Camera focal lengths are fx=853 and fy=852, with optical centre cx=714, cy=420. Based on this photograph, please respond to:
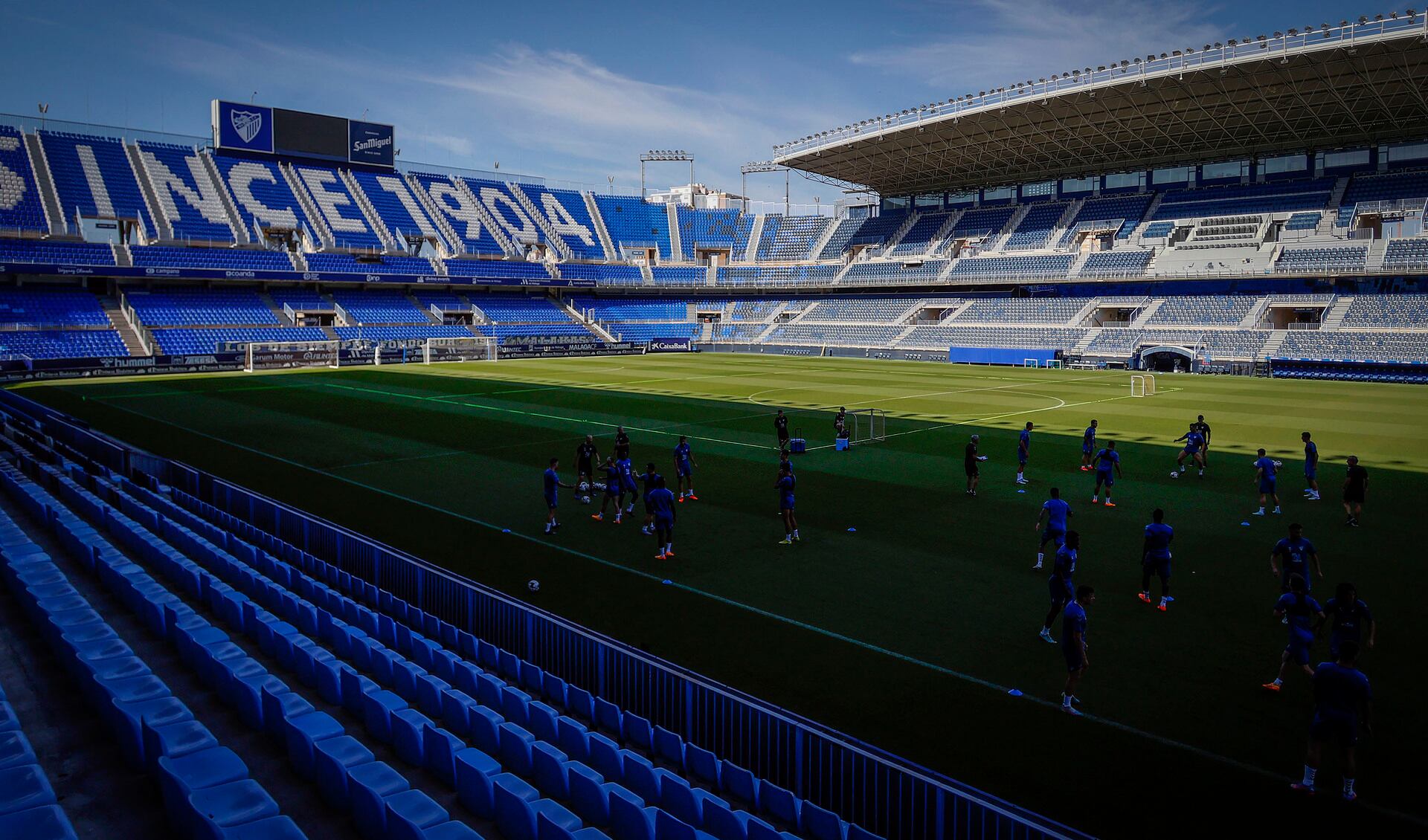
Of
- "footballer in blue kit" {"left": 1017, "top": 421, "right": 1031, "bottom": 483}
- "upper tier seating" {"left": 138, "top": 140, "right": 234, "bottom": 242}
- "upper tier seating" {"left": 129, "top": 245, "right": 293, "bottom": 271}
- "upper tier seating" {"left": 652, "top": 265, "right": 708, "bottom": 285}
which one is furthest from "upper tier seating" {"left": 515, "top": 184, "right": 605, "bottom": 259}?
"footballer in blue kit" {"left": 1017, "top": 421, "right": 1031, "bottom": 483}

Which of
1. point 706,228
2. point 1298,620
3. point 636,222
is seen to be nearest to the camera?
point 1298,620

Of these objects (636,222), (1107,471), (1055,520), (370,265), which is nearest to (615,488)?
(1055,520)

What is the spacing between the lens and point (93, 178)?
62719mm

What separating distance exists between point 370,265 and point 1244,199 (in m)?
67.8

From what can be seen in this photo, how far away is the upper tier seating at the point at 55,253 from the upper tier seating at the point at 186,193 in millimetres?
6510

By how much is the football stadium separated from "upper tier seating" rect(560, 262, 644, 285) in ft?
74.9

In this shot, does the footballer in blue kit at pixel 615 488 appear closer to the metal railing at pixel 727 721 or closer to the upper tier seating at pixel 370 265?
the metal railing at pixel 727 721

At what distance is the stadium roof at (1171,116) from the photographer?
47094mm

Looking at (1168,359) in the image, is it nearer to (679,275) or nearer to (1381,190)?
(1381,190)

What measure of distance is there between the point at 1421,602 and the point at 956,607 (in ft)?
22.0

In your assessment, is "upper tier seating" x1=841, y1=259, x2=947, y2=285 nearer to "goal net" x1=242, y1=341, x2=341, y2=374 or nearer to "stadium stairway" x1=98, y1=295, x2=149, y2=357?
"goal net" x1=242, y1=341, x2=341, y2=374

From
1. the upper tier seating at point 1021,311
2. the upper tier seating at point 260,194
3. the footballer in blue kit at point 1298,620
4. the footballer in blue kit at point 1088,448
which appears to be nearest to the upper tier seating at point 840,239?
the upper tier seating at point 1021,311

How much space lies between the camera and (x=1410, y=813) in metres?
7.33

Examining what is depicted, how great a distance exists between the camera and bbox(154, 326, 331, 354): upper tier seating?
5566 cm
